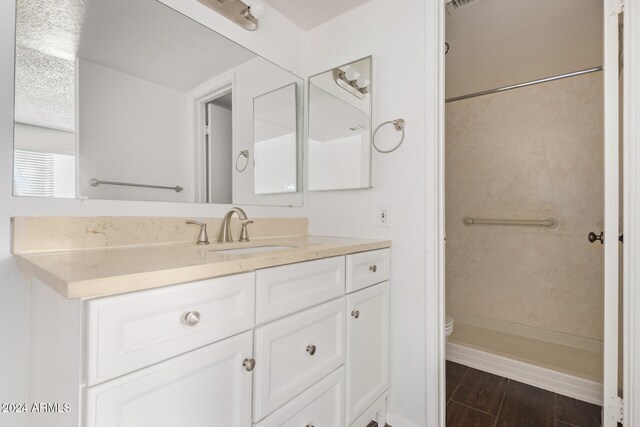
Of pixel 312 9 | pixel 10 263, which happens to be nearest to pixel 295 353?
pixel 10 263

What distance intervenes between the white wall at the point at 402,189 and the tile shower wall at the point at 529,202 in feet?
4.74

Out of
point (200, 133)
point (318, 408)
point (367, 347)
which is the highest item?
point (200, 133)

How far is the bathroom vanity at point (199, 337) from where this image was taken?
59cm

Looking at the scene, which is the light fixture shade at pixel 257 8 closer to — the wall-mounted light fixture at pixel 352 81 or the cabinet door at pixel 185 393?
the wall-mounted light fixture at pixel 352 81

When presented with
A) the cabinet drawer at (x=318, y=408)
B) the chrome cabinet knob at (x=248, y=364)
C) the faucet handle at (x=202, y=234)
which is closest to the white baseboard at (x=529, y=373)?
the cabinet drawer at (x=318, y=408)

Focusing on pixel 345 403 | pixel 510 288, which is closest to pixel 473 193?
pixel 510 288

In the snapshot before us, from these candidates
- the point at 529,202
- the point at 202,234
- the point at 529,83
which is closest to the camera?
the point at 202,234

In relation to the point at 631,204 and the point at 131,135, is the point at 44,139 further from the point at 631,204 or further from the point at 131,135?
the point at 631,204

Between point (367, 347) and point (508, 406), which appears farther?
point (508, 406)

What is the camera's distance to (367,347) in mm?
1335

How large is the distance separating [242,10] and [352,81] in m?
0.65

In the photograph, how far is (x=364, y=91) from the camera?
1.60 meters

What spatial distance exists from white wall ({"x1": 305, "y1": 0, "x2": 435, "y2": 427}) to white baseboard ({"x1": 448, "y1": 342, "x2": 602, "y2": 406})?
0.95ft

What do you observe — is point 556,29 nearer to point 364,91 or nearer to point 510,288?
point 364,91
